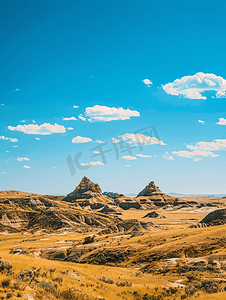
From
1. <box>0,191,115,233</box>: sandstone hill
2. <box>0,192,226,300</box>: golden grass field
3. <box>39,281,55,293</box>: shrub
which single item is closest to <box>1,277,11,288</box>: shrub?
<box>0,192,226,300</box>: golden grass field

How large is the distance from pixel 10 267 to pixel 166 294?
14908 millimetres

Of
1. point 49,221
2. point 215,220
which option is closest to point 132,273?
point 215,220

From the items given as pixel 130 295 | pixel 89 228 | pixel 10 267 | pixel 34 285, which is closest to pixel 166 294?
pixel 130 295

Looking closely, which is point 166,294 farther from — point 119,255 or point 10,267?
point 119,255

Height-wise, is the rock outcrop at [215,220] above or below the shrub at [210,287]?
below

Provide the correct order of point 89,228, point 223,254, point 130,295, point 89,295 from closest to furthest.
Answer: point 89,295
point 130,295
point 223,254
point 89,228

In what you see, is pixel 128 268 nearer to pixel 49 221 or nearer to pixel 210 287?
pixel 210 287

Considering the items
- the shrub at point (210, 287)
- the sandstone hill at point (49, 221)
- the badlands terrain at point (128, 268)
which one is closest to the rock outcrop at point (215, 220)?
the badlands terrain at point (128, 268)

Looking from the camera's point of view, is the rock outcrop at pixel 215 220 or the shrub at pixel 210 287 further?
the rock outcrop at pixel 215 220

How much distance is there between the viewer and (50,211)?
4988 inches

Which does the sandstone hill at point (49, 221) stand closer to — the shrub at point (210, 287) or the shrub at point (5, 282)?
the shrub at point (210, 287)

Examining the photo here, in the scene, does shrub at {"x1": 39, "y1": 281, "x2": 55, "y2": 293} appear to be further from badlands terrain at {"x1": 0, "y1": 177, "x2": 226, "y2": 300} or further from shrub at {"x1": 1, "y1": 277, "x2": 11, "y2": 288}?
shrub at {"x1": 1, "y1": 277, "x2": 11, "y2": 288}

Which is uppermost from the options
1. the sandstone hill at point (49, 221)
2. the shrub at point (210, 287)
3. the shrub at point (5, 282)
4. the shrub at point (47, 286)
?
the shrub at point (5, 282)

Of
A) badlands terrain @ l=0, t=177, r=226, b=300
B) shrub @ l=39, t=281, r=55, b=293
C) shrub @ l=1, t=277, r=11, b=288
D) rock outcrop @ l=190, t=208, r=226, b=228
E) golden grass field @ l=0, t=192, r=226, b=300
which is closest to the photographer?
shrub @ l=1, t=277, r=11, b=288
